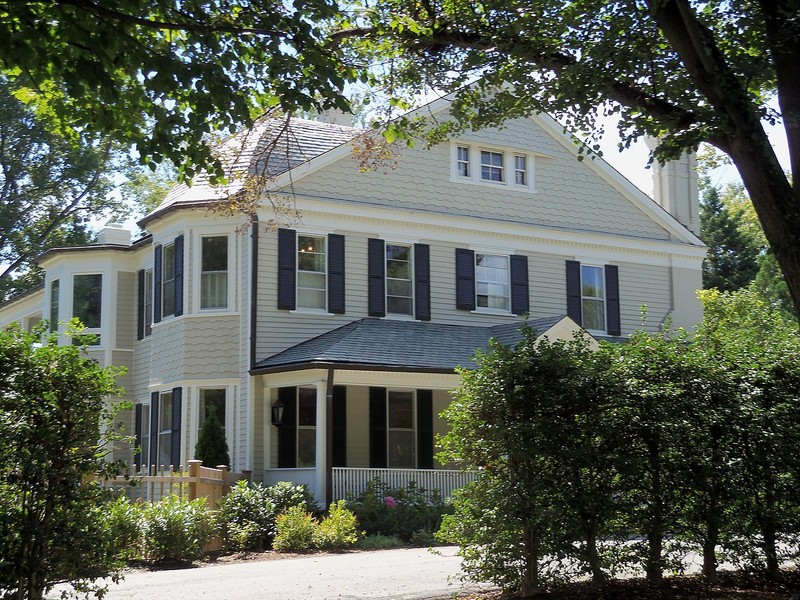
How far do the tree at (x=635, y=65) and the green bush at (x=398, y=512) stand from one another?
789 centimetres

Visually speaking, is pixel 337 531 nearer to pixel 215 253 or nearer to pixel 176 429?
pixel 176 429

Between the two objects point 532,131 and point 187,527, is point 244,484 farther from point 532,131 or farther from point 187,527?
point 532,131

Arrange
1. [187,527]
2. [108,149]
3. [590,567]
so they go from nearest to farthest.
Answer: [590,567], [187,527], [108,149]

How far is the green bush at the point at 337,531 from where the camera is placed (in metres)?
16.1

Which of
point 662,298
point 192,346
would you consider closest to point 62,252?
point 192,346

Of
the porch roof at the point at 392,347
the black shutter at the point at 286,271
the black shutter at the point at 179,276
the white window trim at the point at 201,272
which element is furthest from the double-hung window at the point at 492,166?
the black shutter at the point at 179,276

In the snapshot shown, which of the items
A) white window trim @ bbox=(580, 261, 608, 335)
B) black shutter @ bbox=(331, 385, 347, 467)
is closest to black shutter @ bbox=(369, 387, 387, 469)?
black shutter @ bbox=(331, 385, 347, 467)

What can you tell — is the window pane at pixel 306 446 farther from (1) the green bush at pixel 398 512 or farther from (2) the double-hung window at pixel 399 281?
(2) the double-hung window at pixel 399 281

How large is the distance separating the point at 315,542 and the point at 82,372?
29.3 feet

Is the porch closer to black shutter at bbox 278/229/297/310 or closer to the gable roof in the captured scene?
black shutter at bbox 278/229/297/310

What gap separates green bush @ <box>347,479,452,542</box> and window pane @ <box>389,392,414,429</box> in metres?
3.62

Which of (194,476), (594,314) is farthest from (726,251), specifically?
(194,476)

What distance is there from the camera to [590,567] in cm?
912

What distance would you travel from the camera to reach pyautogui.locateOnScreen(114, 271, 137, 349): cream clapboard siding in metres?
24.9
